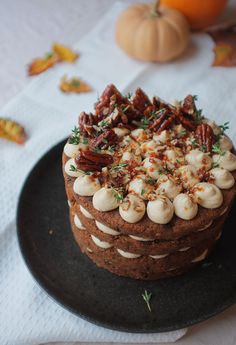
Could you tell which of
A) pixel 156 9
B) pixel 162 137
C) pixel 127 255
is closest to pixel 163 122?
pixel 162 137

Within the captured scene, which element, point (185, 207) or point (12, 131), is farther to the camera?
point (12, 131)

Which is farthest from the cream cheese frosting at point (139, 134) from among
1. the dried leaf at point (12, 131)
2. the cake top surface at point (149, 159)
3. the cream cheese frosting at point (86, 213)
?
the dried leaf at point (12, 131)

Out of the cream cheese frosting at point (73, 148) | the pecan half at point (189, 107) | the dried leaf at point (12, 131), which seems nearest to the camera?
the cream cheese frosting at point (73, 148)

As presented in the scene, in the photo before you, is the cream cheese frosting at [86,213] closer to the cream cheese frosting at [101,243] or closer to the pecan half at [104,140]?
the cream cheese frosting at [101,243]

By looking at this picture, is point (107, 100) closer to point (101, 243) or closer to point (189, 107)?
point (189, 107)

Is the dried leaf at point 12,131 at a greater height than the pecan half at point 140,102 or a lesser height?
lesser

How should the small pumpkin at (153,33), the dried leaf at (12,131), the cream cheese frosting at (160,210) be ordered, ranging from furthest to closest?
1. the small pumpkin at (153,33)
2. the dried leaf at (12,131)
3. the cream cheese frosting at (160,210)

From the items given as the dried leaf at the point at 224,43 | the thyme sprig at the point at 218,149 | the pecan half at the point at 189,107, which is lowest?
the dried leaf at the point at 224,43
